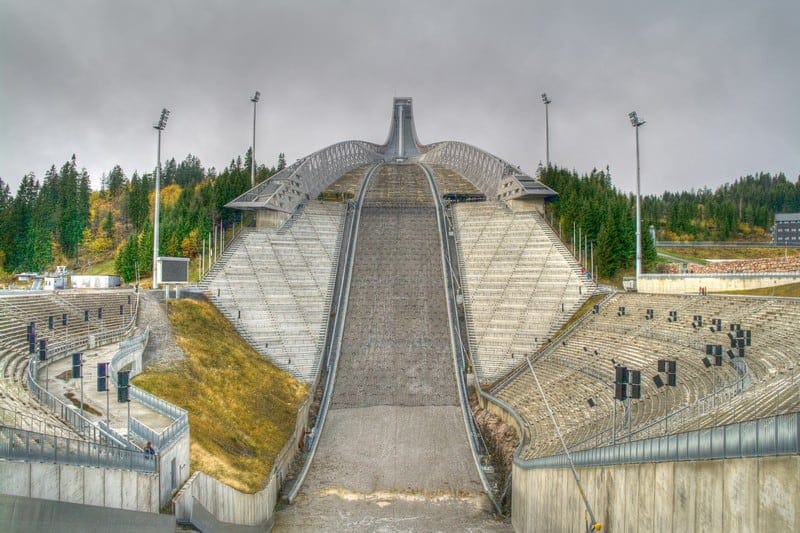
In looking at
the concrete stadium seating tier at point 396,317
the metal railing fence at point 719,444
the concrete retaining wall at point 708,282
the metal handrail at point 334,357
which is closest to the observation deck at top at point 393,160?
the metal handrail at point 334,357

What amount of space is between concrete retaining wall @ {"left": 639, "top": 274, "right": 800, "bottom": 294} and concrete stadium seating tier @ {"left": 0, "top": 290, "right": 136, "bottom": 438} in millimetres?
32048

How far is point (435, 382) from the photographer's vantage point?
122 ft

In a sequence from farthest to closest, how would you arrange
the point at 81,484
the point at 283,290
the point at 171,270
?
the point at 283,290
the point at 171,270
the point at 81,484

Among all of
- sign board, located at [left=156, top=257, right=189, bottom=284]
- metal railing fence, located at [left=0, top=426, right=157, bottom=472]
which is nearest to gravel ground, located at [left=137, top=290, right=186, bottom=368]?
sign board, located at [left=156, top=257, right=189, bottom=284]

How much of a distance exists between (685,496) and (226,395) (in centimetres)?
2129

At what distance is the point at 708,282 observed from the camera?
4016 centimetres

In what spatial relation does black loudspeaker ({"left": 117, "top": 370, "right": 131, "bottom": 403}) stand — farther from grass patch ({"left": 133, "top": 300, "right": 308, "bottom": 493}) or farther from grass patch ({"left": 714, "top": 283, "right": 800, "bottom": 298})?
grass patch ({"left": 714, "top": 283, "right": 800, "bottom": 298})

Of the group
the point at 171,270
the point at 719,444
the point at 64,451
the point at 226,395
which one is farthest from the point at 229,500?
the point at 171,270

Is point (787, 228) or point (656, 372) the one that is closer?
point (656, 372)

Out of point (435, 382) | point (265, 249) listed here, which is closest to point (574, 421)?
point (435, 382)

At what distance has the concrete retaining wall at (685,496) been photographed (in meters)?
9.45

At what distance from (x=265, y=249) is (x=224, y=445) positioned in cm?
2749

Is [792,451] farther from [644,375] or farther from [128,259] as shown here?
[128,259]

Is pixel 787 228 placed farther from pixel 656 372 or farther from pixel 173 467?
pixel 173 467
